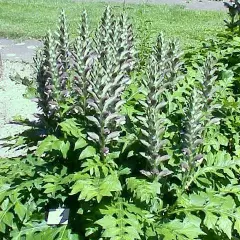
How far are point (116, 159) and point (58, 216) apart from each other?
0.47 m

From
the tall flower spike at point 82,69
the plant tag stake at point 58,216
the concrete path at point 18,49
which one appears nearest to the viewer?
the plant tag stake at point 58,216

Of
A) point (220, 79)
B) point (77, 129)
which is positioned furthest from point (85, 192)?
point (220, 79)

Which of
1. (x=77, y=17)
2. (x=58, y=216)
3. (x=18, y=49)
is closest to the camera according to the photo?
(x=58, y=216)

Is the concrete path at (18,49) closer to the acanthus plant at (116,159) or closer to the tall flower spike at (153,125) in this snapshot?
the acanthus plant at (116,159)

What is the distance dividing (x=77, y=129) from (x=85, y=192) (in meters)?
0.45

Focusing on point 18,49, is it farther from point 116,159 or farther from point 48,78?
point 116,159

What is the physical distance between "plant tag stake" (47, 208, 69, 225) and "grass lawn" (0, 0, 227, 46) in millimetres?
9005

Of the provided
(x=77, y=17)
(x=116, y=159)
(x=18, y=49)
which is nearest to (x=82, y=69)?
(x=116, y=159)

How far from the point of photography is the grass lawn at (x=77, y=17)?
42.4 feet

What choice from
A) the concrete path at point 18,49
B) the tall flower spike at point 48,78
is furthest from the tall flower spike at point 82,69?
the concrete path at point 18,49

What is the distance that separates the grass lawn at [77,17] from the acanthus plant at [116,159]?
857 cm

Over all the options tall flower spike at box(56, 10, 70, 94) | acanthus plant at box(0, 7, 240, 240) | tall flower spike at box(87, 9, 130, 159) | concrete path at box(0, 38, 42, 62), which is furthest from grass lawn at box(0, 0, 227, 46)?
tall flower spike at box(87, 9, 130, 159)

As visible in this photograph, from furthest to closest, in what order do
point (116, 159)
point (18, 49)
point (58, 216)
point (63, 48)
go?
point (18, 49), point (63, 48), point (116, 159), point (58, 216)

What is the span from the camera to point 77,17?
14.8 metres
